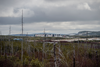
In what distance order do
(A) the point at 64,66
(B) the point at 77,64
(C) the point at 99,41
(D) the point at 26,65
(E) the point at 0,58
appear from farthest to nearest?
(C) the point at 99,41
(E) the point at 0,58
(D) the point at 26,65
(B) the point at 77,64
(A) the point at 64,66

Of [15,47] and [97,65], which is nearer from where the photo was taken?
[97,65]

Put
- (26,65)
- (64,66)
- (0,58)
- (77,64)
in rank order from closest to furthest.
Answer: (64,66) → (77,64) → (26,65) → (0,58)

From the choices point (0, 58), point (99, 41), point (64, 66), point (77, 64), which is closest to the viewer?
point (64, 66)

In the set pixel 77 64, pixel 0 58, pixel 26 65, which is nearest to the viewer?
pixel 77 64

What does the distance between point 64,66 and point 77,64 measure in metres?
3.18

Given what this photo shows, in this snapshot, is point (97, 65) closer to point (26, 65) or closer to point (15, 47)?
point (26, 65)

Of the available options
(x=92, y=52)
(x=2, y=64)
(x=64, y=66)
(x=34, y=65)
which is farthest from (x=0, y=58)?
(x=92, y=52)

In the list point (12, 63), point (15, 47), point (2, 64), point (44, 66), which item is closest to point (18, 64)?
point (12, 63)

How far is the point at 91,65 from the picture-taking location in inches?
1077

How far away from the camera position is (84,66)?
2658 cm

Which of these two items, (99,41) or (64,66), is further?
(99,41)

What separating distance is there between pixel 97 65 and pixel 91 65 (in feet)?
3.43

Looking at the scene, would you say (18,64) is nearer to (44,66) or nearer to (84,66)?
(44,66)

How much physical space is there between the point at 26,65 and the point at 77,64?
33.3ft
